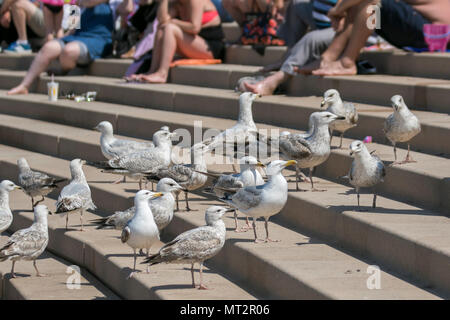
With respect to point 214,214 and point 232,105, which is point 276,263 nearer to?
point 214,214

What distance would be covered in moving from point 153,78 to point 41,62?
206 centimetres

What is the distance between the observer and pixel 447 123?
716 centimetres

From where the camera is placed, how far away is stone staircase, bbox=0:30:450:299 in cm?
544

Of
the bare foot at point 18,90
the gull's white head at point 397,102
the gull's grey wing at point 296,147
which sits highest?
the gull's white head at point 397,102

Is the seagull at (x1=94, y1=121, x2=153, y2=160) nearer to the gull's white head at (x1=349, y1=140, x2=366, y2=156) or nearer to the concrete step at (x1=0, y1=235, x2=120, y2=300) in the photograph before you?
the concrete step at (x1=0, y1=235, x2=120, y2=300)

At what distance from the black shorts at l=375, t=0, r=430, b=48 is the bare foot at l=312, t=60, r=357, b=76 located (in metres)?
0.53

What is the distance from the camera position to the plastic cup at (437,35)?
892 cm

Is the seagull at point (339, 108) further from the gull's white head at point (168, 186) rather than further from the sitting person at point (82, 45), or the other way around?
the sitting person at point (82, 45)

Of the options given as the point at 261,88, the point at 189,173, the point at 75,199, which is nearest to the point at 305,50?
the point at 261,88

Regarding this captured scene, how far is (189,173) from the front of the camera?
7.14 metres

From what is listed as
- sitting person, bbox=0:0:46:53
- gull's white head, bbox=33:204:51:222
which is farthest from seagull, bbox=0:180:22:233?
sitting person, bbox=0:0:46:53

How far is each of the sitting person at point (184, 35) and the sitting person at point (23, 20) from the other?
4361 mm

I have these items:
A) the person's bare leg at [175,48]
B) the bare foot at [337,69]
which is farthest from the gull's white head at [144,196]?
the person's bare leg at [175,48]
